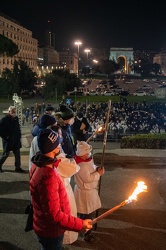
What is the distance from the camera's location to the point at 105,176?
8.07 meters

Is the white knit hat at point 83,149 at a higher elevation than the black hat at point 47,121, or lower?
lower

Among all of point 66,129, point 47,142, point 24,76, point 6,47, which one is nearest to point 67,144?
point 66,129

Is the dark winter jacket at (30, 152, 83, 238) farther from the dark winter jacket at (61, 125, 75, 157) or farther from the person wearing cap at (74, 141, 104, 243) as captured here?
the dark winter jacket at (61, 125, 75, 157)

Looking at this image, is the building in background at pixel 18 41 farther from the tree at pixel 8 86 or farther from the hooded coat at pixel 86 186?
the hooded coat at pixel 86 186

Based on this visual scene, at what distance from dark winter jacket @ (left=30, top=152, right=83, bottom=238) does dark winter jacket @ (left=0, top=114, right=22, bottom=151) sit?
16.0 feet

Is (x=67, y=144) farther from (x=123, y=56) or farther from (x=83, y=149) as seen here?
(x=123, y=56)

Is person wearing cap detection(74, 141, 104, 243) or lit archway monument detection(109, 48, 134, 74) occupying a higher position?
lit archway monument detection(109, 48, 134, 74)

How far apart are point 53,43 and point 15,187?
18058 cm

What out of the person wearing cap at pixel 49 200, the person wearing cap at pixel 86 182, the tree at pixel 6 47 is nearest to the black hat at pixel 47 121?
the person wearing cap at pixel 86 182

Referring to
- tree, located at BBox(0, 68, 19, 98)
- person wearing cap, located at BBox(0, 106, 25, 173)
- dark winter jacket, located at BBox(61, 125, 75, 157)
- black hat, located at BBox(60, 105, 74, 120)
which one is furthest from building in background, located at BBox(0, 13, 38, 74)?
dark winter jacket, located at BBox(61, 125, 75, 157)

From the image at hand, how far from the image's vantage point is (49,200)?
3.11 metres

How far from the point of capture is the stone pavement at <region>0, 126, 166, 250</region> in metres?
4.91

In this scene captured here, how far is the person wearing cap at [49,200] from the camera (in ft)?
10.2

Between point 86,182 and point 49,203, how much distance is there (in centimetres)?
171
